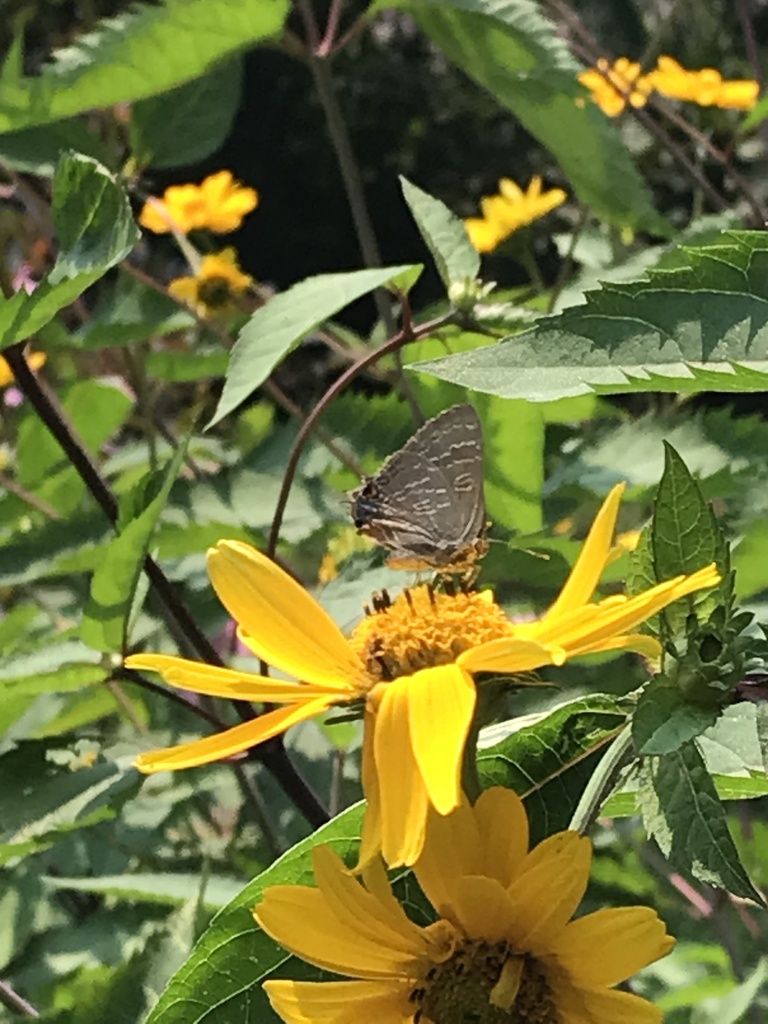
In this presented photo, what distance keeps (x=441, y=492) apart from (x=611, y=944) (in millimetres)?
162

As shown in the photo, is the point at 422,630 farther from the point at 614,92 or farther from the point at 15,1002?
the point at 614,92

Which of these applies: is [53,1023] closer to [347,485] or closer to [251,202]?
[347,485]

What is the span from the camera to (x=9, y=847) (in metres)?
0.44

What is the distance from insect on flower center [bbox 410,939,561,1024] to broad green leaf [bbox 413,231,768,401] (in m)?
0.12

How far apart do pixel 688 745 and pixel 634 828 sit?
64 cm

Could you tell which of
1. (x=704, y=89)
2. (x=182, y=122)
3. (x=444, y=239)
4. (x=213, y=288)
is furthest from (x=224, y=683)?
(x=704, y=89)

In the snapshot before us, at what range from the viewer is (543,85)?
55cm

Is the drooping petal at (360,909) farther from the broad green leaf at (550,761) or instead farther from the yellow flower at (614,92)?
the yellow flower at (614,92)

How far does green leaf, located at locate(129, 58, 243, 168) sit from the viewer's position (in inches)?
28.7

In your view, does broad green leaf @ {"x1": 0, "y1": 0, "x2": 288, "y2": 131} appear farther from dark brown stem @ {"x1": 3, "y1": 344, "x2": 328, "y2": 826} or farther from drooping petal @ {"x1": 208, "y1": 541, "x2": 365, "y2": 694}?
drooping petal @ {"x1": 208, "y1": 541, "x2": 365, "y2": 694}

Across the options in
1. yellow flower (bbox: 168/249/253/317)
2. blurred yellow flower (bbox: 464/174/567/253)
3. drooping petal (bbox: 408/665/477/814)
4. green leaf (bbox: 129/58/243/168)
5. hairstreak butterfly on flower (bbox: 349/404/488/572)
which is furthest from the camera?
A: blurred yellow flower (bbox: 464/174/567/253)

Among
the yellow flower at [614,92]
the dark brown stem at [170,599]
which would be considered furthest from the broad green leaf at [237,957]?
the yellow flower at [614,92]

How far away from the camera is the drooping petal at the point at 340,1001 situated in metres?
0.27

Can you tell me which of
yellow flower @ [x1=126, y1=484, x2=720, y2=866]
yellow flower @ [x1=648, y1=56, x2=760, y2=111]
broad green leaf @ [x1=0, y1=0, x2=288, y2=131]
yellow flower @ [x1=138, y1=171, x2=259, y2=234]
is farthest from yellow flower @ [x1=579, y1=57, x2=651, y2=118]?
yellow flower @ [x1=126, y1=484, x2=720, y2=866]
